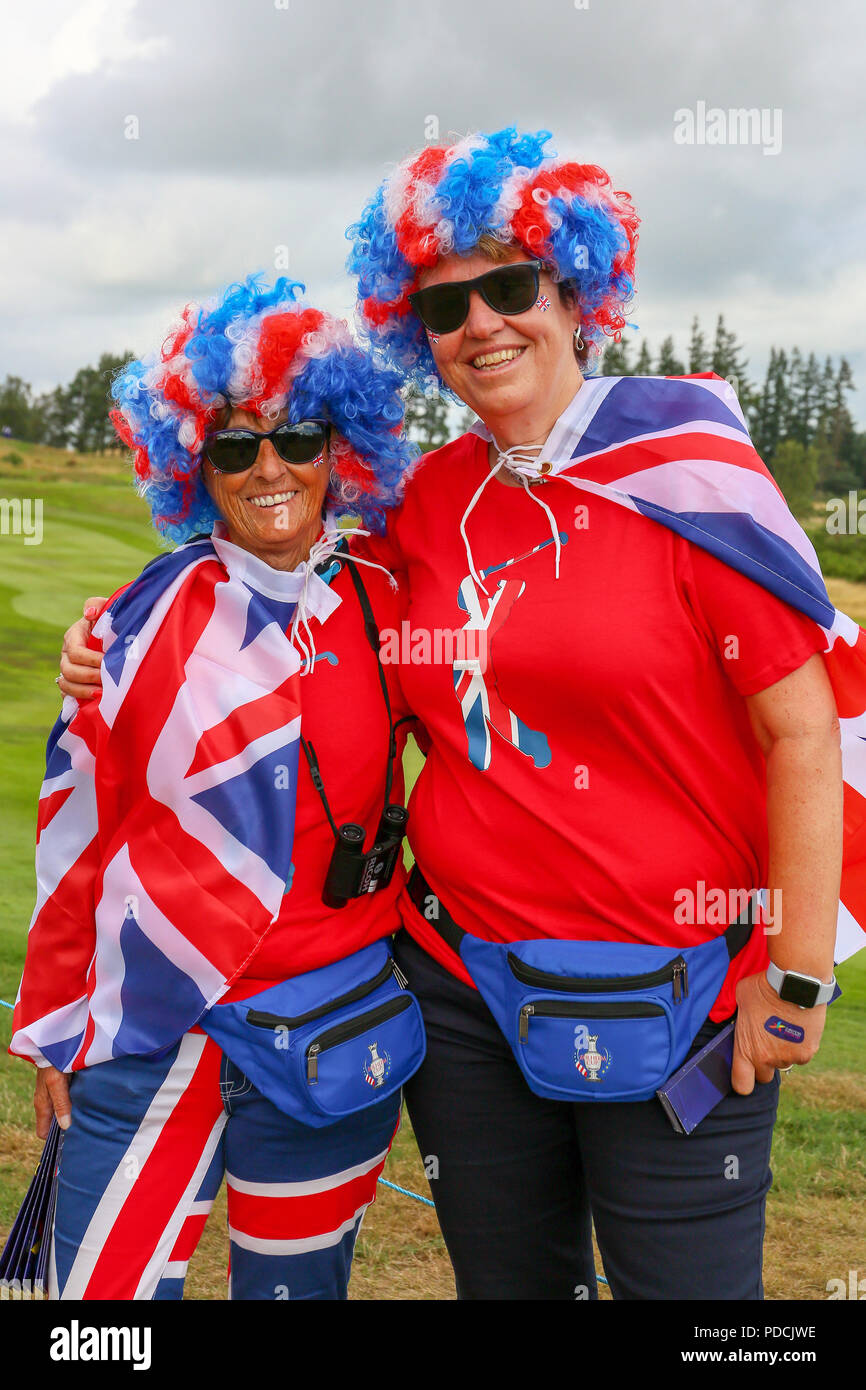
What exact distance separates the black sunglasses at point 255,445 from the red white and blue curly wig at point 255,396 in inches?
1.7

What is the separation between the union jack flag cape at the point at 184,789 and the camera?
7.30 feet

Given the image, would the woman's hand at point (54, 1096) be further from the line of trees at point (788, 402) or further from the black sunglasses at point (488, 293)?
the line of trees at point (788, 402)

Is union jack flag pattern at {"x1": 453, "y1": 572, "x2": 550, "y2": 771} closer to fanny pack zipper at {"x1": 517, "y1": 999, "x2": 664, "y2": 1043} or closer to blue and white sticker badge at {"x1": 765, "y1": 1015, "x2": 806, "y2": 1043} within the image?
fanny pack zipper at {"x1": 517, "y1": 999, "x2": 664, "y2": 1043}

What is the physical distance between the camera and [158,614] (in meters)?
2.29

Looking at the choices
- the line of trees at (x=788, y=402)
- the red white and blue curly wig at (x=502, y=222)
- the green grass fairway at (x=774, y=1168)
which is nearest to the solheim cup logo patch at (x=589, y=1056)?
the red white and blue curly wig at (x=502, y=222)

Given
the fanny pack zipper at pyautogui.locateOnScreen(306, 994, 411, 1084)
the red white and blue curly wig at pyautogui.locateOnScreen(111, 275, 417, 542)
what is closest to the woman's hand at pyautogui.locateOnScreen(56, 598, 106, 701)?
the red white and blue curly wig at pyautogui.locateOnScreen(111, 275, 417, 542)

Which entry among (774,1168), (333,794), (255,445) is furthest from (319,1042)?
(774,1168)

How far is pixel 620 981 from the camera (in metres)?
2.09

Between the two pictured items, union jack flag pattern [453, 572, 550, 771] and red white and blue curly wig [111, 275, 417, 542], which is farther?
red white and blue curly wig [111, 275, 417, 542]

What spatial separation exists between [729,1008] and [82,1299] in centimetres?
133

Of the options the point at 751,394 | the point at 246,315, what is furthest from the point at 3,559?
the point at 751,394

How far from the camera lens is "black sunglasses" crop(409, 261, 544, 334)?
2.18 m

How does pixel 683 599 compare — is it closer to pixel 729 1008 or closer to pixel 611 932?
pixel 611 932

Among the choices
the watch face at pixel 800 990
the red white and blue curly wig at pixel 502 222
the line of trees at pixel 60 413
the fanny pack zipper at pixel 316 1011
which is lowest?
the fanny pack zipper at pixel 316 1011
